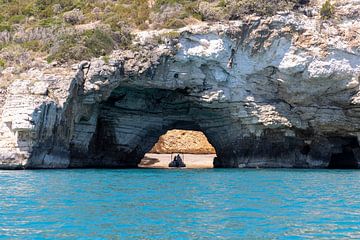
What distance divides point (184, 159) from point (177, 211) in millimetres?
35039

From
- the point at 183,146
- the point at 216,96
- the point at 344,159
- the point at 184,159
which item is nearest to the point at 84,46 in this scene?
the point at 216,96

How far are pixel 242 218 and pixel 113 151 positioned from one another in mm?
24425

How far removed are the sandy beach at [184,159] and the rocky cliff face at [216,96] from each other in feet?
25.8

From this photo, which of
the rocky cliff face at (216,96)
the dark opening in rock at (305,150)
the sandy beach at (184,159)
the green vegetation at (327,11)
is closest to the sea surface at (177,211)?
the rocky cliff face at (216,96)

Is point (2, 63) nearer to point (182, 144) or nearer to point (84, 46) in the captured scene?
point (84, 46)

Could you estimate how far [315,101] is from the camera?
112 feet

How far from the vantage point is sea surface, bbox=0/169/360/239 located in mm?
11039

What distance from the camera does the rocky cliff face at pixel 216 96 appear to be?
29.5m

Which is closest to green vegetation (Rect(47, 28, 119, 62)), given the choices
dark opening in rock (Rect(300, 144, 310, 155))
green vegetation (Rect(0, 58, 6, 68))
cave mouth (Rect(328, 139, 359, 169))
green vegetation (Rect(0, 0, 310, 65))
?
green vegetation (Rect(0, 0, 310, 65))

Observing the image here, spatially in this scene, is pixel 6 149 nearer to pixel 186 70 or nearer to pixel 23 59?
pixel 23 59

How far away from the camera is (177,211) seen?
44.8 ft

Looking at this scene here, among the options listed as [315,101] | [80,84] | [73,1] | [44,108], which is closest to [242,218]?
[44,108]

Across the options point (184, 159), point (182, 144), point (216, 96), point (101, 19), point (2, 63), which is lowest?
point (184, 159)

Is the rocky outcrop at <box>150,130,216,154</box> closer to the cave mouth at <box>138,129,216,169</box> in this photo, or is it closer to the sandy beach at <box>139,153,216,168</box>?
the cave mouth at <box>138,129,216,169</box>
